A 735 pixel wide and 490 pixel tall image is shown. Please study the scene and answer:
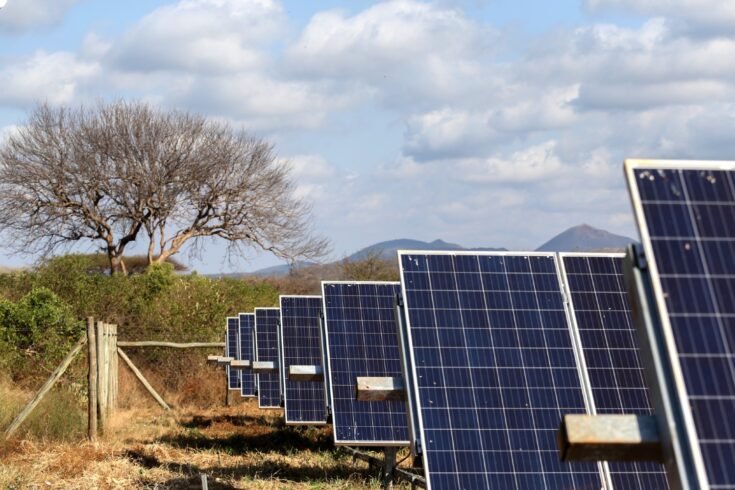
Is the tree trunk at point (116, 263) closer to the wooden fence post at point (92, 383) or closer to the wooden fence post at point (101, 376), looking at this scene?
the wooden fence post at point (101, 376)

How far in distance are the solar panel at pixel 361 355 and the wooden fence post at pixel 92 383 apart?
684 centimetres

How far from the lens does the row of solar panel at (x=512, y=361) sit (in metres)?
7.39

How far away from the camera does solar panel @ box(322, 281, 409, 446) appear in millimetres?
12102

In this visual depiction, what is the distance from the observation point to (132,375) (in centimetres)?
Answer: 2734

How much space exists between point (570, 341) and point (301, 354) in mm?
9083

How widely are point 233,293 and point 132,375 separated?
6431 millimetres

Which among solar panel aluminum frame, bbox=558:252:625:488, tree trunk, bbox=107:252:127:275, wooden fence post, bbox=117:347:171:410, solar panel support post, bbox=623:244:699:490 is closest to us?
solar panel support post, bbox=623:244:699:490

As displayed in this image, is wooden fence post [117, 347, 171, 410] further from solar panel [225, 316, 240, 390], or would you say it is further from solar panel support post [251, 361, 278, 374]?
solar panel support post [251, 361, 278, 374]

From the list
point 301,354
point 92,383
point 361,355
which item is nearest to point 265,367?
point 301,354

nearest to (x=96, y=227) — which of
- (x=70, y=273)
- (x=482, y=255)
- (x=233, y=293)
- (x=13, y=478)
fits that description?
(x=233, y=293)

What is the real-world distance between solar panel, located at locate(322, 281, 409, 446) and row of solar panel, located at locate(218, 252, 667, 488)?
131 inches

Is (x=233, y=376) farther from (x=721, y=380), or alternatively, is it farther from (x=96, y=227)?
(x=721, y=380)

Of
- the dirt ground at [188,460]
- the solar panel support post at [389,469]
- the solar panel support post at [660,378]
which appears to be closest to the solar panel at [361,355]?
the solar panel support post at [389,469]

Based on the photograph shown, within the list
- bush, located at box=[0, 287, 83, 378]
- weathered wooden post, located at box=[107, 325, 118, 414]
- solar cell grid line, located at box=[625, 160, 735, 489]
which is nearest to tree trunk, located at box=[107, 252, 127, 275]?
bush, located at box=[0, 287, 83, 378]
